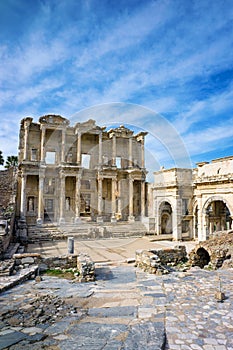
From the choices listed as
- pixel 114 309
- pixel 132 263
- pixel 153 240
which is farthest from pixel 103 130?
pixel 114 309

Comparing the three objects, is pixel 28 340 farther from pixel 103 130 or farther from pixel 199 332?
pixel 103 130

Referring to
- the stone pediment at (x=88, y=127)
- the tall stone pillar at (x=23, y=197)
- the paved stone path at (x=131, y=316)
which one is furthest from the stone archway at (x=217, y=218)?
the tall stone pillar at (x=23, y=197)

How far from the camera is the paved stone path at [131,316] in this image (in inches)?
168

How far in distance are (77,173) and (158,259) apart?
2026 cm

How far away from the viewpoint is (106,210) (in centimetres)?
3269

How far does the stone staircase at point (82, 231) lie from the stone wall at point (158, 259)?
11.5m

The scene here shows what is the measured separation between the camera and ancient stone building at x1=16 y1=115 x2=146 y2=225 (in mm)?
28641

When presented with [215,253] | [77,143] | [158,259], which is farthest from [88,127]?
[158,259]

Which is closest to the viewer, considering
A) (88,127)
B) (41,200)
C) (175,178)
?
(175,178)

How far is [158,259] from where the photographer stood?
10.6 metres

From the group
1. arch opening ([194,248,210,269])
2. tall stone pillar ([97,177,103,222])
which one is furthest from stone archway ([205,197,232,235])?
tall stone pillar ([97,177,103,222])

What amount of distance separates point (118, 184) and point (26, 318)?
95.0 feet

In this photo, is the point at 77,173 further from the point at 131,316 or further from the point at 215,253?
the point at 131,316

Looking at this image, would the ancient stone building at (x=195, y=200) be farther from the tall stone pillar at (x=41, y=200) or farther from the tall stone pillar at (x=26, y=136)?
the tall stone pillar at (x=26, y=136)
